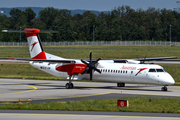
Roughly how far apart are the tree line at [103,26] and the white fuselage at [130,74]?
4566 inches

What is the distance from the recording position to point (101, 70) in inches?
1339

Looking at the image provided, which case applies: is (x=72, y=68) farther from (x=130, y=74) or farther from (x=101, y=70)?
(x=130, y=74)

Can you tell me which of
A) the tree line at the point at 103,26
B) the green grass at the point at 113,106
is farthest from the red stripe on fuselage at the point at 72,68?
the tree line at the point at 103,26

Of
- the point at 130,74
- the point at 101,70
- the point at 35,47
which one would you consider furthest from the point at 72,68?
the point at 130,74

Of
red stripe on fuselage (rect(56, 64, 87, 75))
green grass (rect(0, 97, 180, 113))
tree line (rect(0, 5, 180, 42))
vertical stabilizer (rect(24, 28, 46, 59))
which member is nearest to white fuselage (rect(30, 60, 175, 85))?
red stripe on fuselage (rect(56, 64, 87, 75))

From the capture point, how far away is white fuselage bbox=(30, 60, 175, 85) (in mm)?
30484

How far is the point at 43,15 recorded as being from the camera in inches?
7077

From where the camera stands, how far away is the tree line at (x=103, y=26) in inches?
6004

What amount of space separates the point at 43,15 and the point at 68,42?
136 feet

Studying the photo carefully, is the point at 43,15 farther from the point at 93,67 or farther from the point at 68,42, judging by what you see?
the point at 93,67

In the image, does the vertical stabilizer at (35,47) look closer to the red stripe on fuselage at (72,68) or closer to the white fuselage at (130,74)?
the white fuselage at (130,74)

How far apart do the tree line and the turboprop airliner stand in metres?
112

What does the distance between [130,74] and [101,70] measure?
353 centimetres

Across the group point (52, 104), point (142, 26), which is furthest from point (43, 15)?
→ point (52, 104)
